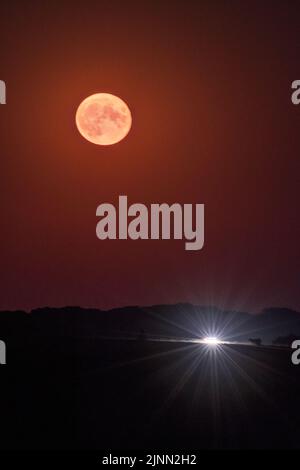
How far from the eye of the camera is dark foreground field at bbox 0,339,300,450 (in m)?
5.84

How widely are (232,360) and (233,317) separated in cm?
92

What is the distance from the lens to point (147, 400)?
6238 millimetres

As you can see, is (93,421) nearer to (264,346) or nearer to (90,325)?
(90,325)

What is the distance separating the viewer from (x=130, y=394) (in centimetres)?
627

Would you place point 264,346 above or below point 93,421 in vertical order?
above

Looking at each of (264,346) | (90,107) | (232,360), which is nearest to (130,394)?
(232,360)

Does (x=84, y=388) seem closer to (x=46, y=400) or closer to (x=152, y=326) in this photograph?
(x=46, y=400)

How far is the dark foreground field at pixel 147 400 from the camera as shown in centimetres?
584

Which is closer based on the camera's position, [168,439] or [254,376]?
[168,439]

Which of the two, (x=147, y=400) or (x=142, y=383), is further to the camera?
(x=142, y=383)

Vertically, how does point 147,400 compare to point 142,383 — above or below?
below
